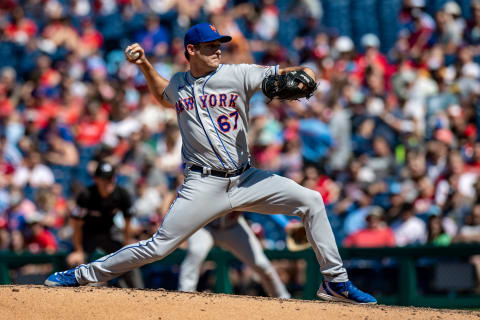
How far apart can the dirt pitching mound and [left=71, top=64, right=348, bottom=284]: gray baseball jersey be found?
267 mm

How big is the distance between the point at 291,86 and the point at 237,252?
8.37ft


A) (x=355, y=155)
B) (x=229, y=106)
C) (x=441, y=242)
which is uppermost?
(x=229, y=106)

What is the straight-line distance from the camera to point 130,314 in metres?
5.22

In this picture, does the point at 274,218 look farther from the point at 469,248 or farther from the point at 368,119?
the point at 368,119

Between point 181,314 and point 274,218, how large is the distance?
9.11 ft

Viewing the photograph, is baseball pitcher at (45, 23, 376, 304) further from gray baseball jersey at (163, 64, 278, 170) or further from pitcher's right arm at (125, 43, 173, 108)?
pitcher's right arm at (125, 43, 173, 108)

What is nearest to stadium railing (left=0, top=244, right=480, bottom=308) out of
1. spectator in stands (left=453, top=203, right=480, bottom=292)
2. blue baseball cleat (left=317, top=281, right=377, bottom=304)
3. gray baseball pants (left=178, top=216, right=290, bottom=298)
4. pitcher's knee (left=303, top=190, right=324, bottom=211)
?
spectator in stands (left=453, top=203, right=480, bottom=292)

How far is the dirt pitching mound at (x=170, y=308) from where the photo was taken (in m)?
5.20

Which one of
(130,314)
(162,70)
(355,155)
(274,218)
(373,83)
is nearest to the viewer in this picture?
(130,314)

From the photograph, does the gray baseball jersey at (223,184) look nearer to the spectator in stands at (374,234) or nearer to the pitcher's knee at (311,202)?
the pitcher's knee at (311,202)

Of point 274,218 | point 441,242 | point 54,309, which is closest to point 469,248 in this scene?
point 441,242

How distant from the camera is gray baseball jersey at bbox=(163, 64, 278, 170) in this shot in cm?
531

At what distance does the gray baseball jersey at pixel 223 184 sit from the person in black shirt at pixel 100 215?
2.21m

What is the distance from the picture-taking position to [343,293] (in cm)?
542
